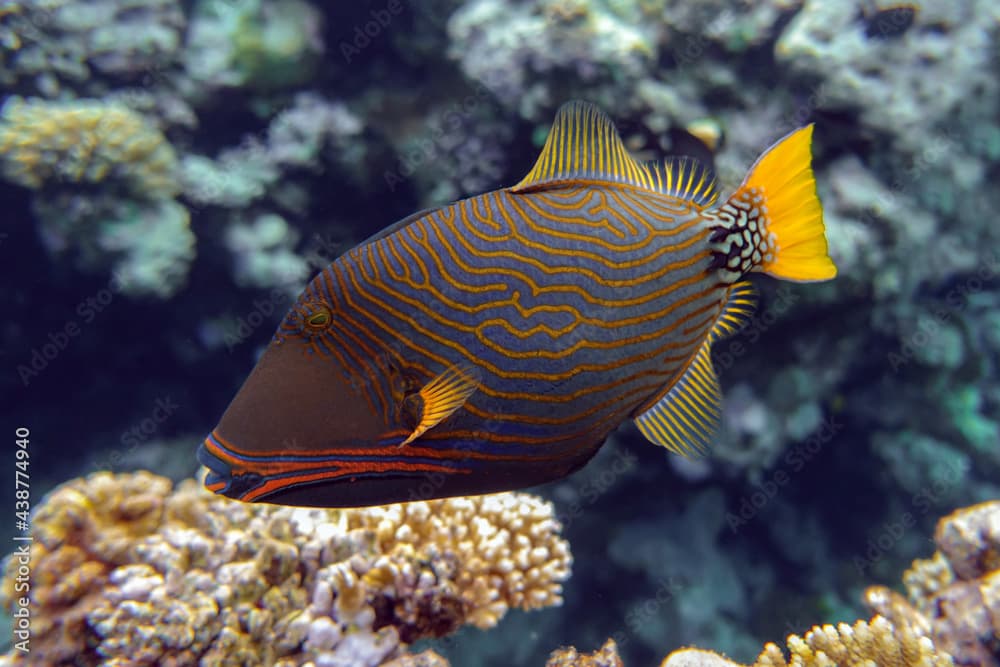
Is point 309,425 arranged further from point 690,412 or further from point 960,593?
point 960,593

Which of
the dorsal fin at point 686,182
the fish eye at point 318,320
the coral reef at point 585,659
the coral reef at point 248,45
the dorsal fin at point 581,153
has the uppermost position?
the coral reef at point 248,45

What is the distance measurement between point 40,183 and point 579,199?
5.00 metres

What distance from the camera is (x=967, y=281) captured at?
558cm

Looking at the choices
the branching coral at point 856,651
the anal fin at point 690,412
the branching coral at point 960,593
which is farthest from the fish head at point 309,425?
the branching coral at point 960,593

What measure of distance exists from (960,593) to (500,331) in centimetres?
473

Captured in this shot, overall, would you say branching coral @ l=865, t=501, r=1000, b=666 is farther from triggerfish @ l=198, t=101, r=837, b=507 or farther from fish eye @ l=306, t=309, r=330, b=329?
fish eye @ l=306, t=309, r=330, b=329

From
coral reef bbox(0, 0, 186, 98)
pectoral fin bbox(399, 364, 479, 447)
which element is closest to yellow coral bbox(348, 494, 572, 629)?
pectoral fin bbox(399, 364, 479, 447)

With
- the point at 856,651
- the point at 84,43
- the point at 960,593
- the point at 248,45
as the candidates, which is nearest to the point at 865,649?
the point at 856,651

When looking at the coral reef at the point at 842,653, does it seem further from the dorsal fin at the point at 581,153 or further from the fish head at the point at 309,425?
the dorsal fin at the point at 581,153

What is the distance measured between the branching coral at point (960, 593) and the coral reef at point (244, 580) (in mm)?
2733

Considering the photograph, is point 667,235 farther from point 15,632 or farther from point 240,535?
point 15,632

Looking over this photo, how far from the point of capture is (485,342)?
5.41ft

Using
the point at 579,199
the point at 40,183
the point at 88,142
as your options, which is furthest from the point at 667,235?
the point at 40,183

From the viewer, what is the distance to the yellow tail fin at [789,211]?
204 centimetres
